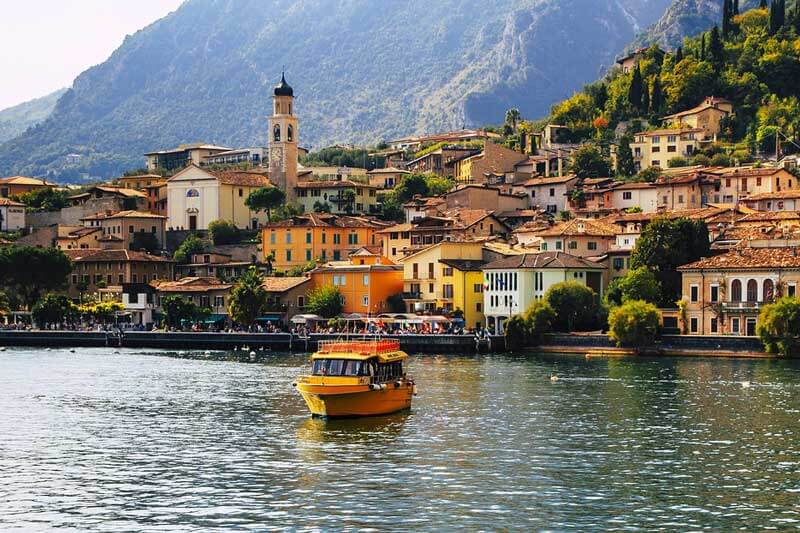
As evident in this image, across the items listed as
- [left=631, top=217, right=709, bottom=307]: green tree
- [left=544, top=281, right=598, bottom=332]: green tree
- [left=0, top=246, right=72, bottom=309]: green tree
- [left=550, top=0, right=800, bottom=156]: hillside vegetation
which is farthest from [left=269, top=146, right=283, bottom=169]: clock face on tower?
[left=631, top=217, right=709, bottom=307]: green tree

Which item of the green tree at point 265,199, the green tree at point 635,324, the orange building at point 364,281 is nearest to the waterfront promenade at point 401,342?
the green tree at point 635,324

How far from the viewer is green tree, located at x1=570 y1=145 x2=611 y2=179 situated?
139750 mm

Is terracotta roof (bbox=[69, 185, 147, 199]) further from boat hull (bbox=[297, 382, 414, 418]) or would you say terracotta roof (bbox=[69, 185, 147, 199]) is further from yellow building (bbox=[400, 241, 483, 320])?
boat hull (bbox=[297, 382, 414, 418])

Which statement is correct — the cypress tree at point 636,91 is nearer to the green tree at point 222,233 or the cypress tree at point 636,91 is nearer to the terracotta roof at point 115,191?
the green tree at point 222,233

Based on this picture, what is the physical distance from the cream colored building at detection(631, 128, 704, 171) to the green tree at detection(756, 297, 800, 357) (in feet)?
191

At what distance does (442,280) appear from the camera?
10562cm

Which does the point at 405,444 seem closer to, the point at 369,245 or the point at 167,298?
the point at 167,298

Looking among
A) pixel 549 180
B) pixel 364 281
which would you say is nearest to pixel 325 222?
pixel 364 281

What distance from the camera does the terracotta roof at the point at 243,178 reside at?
14312 centimetres

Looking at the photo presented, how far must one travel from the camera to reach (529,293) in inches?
3878

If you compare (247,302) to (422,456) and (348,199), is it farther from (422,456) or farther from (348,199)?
(422,456)

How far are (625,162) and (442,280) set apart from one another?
41.2m

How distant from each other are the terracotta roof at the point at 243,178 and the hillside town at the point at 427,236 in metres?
0.48

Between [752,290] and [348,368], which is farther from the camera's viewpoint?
[752,290]
